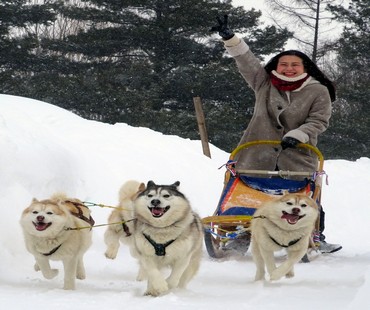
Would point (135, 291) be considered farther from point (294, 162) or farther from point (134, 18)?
point (134, 18)

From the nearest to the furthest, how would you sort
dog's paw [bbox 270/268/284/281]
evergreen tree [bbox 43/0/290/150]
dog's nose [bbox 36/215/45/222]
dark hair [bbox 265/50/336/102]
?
dog's nose [bbox 36/215/45/222] < dog's paw [bbox 270/268/284/281] < dark hair [bbox 265/50/336/102] < evergreen tree [bbox 43/0/290/150]

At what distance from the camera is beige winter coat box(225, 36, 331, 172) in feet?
20.6

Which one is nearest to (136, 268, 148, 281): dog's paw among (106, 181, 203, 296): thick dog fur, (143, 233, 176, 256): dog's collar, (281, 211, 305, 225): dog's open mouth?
(106, 181, 203, 296): thick dog fur

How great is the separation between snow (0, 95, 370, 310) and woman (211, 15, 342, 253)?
942mm

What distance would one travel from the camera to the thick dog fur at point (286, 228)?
17.0 feet

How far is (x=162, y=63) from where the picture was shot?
21625mm

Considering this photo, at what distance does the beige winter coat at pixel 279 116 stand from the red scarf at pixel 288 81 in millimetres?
54

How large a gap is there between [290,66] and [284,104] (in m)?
0.35

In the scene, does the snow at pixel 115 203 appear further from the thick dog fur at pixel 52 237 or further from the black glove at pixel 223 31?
the black glove at pixel 223 31

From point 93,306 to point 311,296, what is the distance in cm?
138

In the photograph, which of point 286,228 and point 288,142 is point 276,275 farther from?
point 288,142

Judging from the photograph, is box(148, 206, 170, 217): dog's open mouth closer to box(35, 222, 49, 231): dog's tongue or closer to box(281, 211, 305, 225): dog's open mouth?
box(35, 222, 49, 231): dog's tongue

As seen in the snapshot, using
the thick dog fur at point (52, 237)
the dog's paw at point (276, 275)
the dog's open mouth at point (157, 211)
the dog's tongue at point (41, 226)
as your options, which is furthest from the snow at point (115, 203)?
the dog's open mouth at point (157, 211)

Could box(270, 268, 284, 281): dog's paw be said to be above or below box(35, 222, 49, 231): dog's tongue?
below
